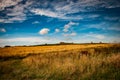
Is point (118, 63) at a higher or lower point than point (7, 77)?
higher

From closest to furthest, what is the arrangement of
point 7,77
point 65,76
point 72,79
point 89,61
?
point 72,79, point 65,76, point 7,77, point 89,61

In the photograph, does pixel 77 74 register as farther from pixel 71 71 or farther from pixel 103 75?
pixel 103 75

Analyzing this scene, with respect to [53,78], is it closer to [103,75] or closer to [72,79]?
[72,79]

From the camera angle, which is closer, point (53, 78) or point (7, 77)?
point (53, 78)

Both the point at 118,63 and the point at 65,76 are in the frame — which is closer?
the point at 65,76

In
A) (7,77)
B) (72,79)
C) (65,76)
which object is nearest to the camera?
(72,79)

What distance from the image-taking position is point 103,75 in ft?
20.2

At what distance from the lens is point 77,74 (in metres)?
6.52

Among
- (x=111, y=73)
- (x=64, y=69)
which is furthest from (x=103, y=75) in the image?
(x=64, y=69)

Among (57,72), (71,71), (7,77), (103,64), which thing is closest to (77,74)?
(71,71)

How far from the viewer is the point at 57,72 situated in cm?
697

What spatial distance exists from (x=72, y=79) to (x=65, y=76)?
17.6 inches

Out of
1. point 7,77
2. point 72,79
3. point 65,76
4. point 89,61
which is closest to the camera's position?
point 72,79

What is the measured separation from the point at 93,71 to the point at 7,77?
10.3ft
